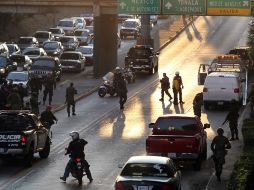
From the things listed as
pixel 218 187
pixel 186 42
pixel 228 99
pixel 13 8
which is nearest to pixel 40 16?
pixel 186 42

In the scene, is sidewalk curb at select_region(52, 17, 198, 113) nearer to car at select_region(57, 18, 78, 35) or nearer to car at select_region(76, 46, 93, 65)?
car at select_region(76, 46, 93, 65)

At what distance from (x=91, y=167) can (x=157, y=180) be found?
760 centimetres

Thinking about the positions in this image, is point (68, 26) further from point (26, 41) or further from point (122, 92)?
point (122, 92)

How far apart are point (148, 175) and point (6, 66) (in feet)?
115

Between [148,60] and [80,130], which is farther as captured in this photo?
[148,60]

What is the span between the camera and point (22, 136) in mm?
27938

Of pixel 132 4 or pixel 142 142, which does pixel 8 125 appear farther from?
pixel 132 4

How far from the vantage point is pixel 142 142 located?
1337 inches

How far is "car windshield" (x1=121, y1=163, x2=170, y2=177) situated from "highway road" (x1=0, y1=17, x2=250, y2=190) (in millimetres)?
3690

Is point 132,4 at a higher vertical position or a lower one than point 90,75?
higher

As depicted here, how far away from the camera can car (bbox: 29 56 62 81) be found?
54594mm

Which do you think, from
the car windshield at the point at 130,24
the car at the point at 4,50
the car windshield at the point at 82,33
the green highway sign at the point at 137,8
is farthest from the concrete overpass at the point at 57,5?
the car windshield at the point at 130,24

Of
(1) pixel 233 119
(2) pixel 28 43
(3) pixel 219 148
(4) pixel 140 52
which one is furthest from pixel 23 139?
(2) pixel 28 43

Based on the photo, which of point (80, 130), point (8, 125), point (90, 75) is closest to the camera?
point (8, 125)
